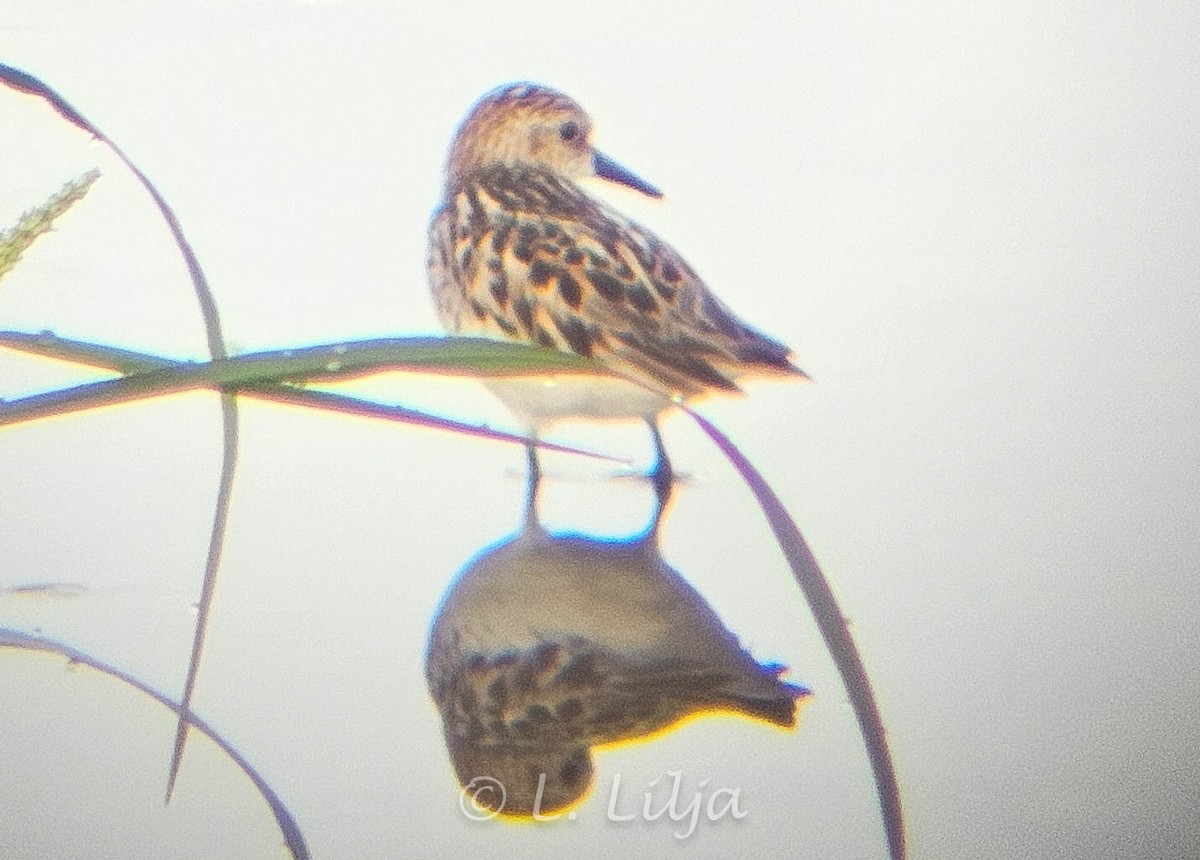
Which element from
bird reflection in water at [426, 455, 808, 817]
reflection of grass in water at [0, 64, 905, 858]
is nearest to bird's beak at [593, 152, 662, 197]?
bird reflection in water at [426, 455, 808, 817]

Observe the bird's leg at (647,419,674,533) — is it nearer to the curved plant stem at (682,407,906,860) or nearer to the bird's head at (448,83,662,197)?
the bird's head at (448,83,662,197)

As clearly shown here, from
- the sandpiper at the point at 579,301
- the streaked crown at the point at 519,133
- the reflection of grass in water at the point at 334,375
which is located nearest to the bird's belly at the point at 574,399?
the sandpiper at the point at 579,301

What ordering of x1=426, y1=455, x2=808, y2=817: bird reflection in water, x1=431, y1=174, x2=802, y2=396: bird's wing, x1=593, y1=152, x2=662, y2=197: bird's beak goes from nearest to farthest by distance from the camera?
1. x1=426, y1=455, x2=808, y2=817: bird reflection in water
2. x1=431, y1=174, x2=802, y2=396: bird's wing
3. x1=593, y1=152, x2=662, y2=197: bird's beak

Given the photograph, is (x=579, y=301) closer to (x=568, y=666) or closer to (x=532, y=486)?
(x=532, y=486)

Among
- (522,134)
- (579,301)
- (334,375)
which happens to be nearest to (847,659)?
(334,375)

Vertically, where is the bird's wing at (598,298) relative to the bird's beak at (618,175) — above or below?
below

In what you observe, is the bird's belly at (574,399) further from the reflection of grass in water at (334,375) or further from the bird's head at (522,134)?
the reflection of grass in water at (334,375)
